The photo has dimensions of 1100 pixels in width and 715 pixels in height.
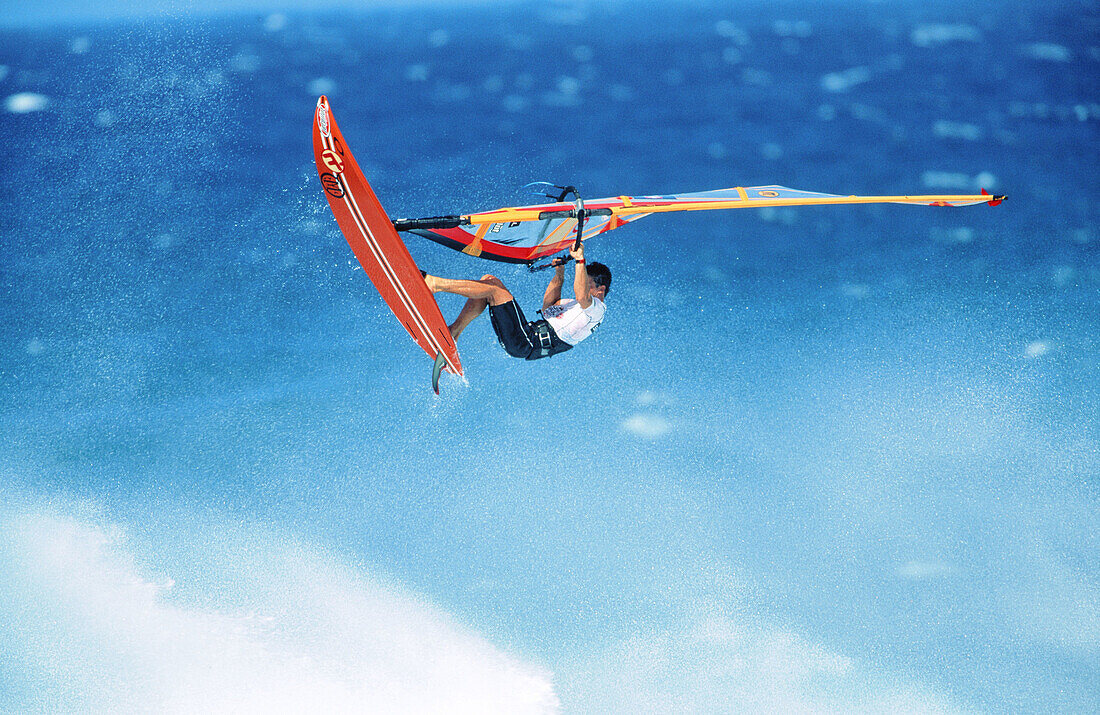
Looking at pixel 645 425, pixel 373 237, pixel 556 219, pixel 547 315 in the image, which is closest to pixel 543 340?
pixel 547 315

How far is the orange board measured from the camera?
475 centimetres

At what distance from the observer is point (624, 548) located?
969cm

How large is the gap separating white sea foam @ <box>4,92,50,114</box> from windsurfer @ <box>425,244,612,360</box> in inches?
208

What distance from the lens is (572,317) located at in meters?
5.90

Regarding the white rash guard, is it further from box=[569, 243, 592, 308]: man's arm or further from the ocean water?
the ocean water

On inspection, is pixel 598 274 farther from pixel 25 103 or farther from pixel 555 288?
pixel 25 103

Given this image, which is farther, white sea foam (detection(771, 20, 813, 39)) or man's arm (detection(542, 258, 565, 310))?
white sea foam (detection(771, 20, 813, 39))

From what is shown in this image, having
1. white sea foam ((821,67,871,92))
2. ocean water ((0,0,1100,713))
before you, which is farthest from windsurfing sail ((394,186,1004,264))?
white sea foam ((821,67,871,92))

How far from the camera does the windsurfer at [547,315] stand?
5793 millimetres

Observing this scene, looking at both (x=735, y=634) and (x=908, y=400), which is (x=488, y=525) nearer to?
(x=735, y=634)

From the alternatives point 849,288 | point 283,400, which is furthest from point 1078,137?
point 283,400

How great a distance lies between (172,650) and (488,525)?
3050 millimetres

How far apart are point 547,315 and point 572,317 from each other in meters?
0.15

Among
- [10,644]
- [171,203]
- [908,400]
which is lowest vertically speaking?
[10,644]
